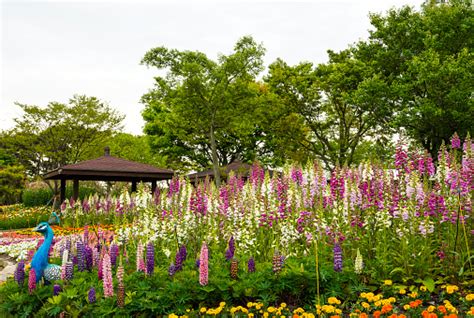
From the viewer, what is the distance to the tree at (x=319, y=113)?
27469 millimetres

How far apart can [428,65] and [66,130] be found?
26.0m

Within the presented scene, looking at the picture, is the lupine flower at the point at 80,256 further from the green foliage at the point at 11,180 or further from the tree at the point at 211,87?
the green foliage at the point at 11,180

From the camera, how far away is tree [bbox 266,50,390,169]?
90.1ft

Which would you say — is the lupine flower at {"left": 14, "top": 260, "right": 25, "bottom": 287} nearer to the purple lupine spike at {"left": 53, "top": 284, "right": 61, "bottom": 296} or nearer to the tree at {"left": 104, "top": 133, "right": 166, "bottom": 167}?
the purple lupine spike at {"left": 53, "top": 284, "right": 61, "bottom": 296}

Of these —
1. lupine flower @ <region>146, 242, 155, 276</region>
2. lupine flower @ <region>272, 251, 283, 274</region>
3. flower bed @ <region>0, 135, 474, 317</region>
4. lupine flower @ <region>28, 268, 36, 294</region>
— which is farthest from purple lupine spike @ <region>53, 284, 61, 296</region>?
lupine flower @ <region>272, 251, 283, 274</region>

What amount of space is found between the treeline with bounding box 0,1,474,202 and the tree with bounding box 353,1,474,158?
0.18 feet

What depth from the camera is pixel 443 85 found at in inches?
839

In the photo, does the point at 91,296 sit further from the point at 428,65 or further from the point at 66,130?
the point at 66,130

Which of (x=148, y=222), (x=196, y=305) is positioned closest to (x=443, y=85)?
(x=148, y=222)

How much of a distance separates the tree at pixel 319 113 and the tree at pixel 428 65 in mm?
2438

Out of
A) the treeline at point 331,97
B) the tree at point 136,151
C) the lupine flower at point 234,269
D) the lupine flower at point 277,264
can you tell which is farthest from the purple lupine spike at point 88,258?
the tree at point 136,151

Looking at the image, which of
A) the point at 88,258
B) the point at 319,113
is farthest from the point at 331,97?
the point at 88,258

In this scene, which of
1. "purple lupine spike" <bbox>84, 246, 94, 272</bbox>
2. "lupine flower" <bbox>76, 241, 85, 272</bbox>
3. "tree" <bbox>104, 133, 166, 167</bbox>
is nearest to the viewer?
"lupine flower" <bbox>76, 241, 85, 272</bbox>

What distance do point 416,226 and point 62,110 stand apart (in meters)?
32.3
